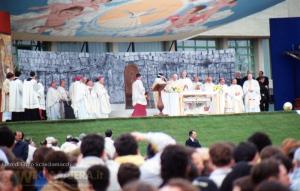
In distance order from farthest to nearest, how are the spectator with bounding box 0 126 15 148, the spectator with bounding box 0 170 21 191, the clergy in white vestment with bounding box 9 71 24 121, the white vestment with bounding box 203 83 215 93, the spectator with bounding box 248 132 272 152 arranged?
1. the white vestment with bounding box 203 83 215 93
2. the clergy in white vestment with bounding box 9 71 24 121
3. the spectator with bounding box 0 126 15 148
4. the spectator with bounding box 248 132 272 152
5. the spectator with bounding box 0 170 21 191

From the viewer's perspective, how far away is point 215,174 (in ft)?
21.1

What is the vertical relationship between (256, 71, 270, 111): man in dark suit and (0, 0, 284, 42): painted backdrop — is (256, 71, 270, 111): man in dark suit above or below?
below

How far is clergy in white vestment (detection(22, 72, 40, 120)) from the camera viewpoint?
23781mm

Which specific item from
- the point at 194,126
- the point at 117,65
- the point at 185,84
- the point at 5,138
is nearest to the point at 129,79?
the point at 117,65

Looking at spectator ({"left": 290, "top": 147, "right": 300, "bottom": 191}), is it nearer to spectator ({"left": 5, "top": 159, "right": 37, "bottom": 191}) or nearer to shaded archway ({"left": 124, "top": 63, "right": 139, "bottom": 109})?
spectator ({"left": 5, "top": 159, "right": 37, "bottom": 191})

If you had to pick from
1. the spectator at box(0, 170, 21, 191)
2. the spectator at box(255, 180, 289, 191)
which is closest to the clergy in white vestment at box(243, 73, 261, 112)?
the spectator at box(0, 170, 21, 191)

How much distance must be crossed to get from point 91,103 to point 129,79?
5494 millimetres

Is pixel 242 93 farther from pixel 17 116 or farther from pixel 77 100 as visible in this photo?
pixel 17 116

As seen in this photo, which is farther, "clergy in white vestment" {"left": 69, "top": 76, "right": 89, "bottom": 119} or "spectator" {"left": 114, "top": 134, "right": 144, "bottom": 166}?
"clergy in white vestment" {"left": 69, "top": 76, "right": 89, "bottom": 119}

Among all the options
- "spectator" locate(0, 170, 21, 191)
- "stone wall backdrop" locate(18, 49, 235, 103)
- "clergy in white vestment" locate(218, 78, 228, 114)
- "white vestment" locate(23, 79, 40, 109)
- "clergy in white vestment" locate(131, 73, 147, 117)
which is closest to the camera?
"spectator" locate(0, 170, 21, 191)

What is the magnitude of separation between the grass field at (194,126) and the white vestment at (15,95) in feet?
9.81

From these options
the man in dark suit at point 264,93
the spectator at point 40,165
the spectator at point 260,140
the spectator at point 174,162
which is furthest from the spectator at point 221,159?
the man in dark suit at point 264,93

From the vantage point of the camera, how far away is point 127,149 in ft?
22.8

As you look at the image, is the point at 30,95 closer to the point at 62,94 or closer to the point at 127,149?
the point at 62,94
